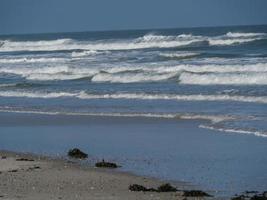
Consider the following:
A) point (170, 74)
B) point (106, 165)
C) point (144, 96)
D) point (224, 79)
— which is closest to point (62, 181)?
point (106, 165)

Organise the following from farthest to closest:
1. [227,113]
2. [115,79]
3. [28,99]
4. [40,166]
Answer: [115,79] → [28,99] → [227,113] → [40,166]

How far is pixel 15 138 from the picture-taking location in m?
14.8

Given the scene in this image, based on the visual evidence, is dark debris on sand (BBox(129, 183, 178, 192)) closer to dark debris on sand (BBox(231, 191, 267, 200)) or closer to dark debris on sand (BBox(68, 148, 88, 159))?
dark debris on sand (BBox(231, 191, 267, 200))

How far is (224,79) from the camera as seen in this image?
25859mm

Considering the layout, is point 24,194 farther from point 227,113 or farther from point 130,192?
point 227,113

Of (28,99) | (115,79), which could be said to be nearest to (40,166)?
(28,99)

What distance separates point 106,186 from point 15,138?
5757 mm

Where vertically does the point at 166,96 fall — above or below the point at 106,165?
above

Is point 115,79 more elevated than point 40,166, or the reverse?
point 115,79

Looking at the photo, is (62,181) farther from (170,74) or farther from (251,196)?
(170,74)

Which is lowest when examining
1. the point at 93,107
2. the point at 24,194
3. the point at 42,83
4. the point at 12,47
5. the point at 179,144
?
the point at 24,194

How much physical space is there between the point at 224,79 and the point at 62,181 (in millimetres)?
16617

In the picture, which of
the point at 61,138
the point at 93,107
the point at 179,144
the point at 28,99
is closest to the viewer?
the point at 179,144

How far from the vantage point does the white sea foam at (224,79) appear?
81.9 ft
